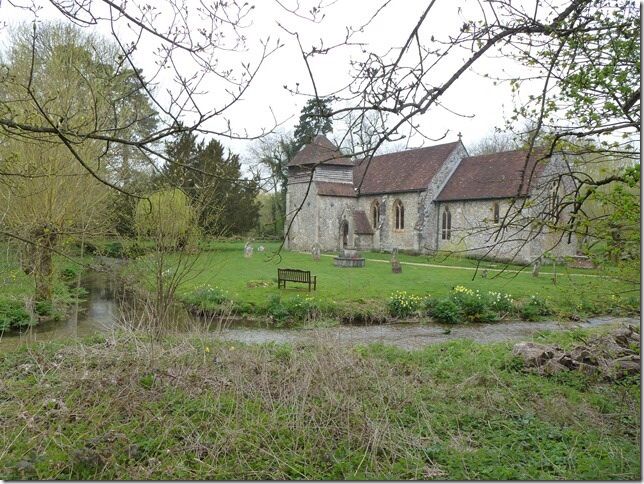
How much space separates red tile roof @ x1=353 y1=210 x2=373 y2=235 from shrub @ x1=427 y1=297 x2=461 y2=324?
19.2 m

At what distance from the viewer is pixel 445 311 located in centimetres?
1559

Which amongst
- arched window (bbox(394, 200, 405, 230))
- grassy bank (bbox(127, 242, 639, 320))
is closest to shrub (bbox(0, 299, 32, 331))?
grassy bank (bbox(127, 242, 639, 320))


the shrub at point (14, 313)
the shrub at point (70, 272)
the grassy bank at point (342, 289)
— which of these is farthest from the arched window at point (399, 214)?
the shrub at point (14, 313)

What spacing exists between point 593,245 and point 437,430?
8.57 ft

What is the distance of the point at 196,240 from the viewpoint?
36.1ft

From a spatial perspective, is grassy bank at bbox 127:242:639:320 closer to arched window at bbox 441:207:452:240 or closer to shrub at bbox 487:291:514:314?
shrub at bbox 487:291:514:314

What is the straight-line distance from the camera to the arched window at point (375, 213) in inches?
1400

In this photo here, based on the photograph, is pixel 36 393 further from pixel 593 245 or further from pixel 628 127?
pixel 628 127

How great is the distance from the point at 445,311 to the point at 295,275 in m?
5.67

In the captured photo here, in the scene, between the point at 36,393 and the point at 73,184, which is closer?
the point at 36,393

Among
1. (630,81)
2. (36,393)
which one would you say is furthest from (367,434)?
(630,81)

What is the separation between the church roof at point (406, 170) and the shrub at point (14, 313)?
2107 cm

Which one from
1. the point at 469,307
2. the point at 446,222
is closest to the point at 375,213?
the point at 446,222

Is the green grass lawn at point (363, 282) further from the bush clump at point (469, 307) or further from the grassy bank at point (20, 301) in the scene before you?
the grassy bank at point (20, 301)
